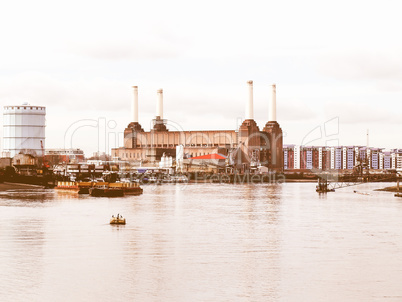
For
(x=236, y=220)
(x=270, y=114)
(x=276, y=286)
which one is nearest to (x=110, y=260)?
(x=276, y=286)

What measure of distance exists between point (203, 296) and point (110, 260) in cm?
822

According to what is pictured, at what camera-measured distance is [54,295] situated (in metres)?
23.7

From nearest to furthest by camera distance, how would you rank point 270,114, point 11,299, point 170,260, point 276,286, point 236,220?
point 11,299, point 276,286, point 170,260, point 236,220, point 270,114

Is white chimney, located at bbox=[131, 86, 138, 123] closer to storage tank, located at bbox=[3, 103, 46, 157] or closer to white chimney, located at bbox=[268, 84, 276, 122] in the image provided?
storage tank, located at bbox=[3, 103, 46, 157]

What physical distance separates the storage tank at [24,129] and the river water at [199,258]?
13114 cm

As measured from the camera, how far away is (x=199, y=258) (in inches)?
1225

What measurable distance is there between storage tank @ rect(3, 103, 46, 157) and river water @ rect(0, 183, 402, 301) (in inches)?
5163

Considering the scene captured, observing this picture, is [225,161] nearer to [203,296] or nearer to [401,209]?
[401,209]

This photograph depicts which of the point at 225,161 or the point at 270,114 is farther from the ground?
the point at 270,114

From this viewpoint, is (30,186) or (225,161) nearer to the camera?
(30,186)

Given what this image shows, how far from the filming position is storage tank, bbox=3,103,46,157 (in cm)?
17975

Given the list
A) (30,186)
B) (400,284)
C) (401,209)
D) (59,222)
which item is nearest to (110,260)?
(400,284)

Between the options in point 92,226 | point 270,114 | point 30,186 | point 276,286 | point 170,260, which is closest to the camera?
point 276,286

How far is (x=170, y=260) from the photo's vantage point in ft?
99.7
